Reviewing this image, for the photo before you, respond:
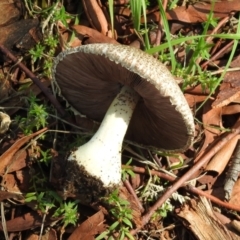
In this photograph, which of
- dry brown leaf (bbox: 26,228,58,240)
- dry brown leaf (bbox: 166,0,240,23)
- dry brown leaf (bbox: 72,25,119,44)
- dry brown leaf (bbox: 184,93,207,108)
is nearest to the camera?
dry brown leaf (bbox: 26,228,58,240)

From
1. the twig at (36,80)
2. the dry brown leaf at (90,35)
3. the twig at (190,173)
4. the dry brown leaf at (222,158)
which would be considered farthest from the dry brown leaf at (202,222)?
the dry brown leaf at (90,35)

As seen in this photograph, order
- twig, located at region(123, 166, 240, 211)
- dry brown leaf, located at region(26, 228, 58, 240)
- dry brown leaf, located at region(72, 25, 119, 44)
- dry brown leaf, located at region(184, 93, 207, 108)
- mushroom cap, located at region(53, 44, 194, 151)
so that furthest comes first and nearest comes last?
dry brown leaf, located at region(72, 25, 119, 44) → dry brown leaf, located at region(184, 93, 207, 108) → twig, located at region(123, 166, 240, 211) → dry brown leaf, located at region(26, 228, 58, 240) → mushroom cap, located at region(53, 44, 194, 151)

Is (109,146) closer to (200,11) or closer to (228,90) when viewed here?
(228,90)

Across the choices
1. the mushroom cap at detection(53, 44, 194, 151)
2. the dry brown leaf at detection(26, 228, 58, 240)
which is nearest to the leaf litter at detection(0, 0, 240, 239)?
the dry brown leaf at detection(26, 228, 58, 240)

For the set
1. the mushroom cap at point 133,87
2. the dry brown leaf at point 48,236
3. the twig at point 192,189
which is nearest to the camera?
the mushroom cap at point 133,87

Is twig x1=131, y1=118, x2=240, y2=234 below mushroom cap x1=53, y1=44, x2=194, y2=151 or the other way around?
below

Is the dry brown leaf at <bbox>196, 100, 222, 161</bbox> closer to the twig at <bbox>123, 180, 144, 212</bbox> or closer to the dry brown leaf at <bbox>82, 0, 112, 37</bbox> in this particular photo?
the twig at <bbox>123, 180, 144, 212</bbox>

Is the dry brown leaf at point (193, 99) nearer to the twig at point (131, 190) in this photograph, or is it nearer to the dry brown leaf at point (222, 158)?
the dry brown leaf at point (222, 158)
